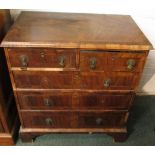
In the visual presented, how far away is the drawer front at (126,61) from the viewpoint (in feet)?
3.64

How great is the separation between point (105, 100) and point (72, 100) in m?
0.23

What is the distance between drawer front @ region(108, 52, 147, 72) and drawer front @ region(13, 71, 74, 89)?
0.88 feet

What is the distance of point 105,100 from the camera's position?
1354mm

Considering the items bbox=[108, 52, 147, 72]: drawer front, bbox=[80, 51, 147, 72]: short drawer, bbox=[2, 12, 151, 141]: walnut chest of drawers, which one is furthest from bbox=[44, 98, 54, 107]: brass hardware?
bbox=[108, 52, 147, 72]: drawer front

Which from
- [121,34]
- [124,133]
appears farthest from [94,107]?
[121,34]

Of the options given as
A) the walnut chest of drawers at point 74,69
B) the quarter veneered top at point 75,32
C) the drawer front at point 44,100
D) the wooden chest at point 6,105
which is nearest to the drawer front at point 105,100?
the walnut chest of drawers at point 74,69

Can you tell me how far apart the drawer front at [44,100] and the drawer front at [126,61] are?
37cm

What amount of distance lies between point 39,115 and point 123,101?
63 centimetres

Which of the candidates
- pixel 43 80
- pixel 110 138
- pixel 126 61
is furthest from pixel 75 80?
pixel 110 138

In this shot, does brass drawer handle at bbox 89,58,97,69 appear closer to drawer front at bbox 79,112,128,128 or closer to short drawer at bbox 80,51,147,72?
short drawer at bbox 80,51,147,72

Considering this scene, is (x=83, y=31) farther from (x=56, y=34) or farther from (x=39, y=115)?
(x=39, y=115)

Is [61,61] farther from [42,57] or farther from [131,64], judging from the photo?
[131,64]

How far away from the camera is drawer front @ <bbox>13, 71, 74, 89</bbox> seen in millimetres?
1193

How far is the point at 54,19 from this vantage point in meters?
1.34
